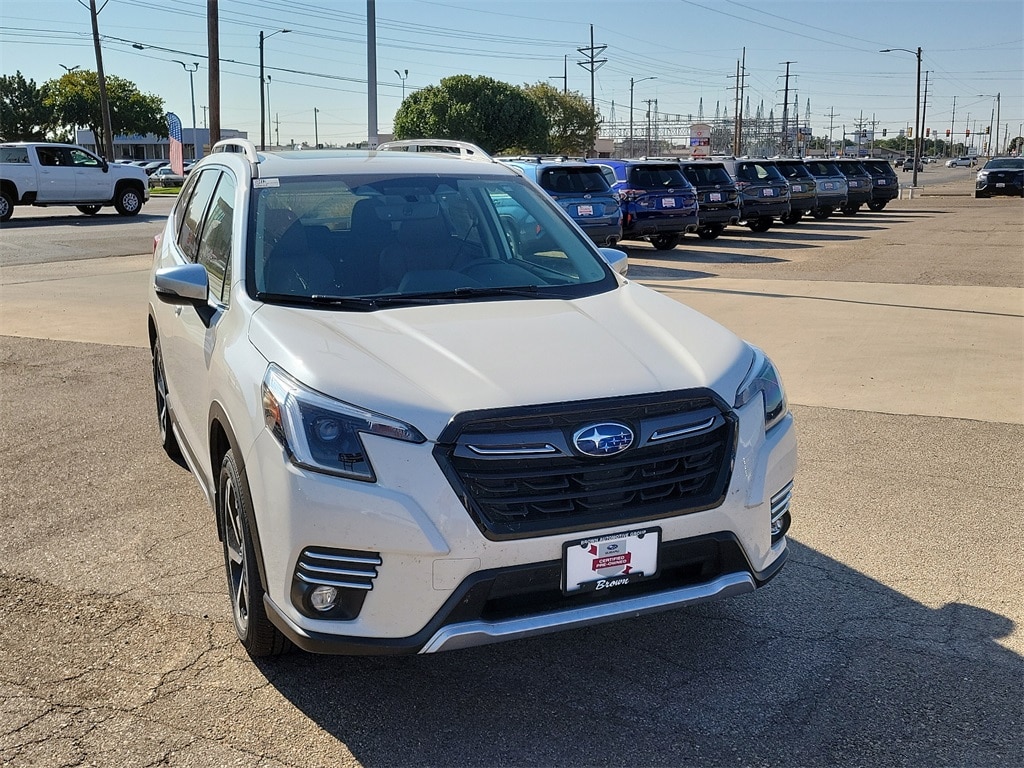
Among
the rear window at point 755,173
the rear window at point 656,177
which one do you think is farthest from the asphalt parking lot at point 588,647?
the rear window at point 755,173

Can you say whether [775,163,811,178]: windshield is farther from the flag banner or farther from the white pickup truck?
the white pickup truck

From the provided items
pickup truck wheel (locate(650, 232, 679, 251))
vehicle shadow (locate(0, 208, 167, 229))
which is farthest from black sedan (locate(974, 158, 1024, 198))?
vehicle shadow (locate(0, 208, 167, 229))

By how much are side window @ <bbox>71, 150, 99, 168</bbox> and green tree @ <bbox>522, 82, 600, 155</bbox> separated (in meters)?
52.4

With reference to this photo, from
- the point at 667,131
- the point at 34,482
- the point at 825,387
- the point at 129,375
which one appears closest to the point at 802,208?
the point at 825,387

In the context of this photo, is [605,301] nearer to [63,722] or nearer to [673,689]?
[673,689]

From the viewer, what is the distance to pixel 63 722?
126 inches

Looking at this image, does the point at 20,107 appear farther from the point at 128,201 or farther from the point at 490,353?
the point at 490,353

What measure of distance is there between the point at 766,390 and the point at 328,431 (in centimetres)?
154

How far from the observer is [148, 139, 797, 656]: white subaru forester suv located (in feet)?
9.53

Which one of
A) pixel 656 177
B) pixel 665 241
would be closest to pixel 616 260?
pixel 656 177

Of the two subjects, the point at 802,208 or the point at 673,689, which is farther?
the point at 802,208

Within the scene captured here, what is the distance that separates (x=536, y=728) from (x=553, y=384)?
3.54 ft

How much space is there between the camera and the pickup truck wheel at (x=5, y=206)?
2633 centimetres

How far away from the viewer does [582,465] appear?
3012 millimetres
